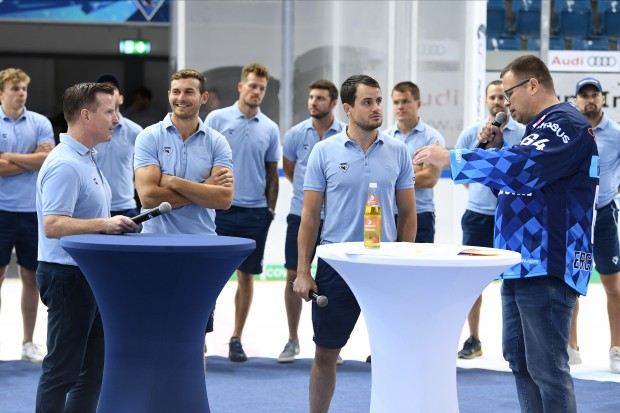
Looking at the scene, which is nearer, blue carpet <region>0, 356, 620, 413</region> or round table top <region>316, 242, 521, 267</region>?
round table top <region>316, 242, 521, 267</region>

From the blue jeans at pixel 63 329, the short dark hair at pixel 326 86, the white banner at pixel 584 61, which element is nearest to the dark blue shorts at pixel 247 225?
the short dark hair at pixel 326 86

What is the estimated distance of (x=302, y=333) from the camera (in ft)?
21.8

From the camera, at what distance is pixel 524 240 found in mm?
3506

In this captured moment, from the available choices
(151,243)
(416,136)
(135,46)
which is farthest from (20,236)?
(135,46)

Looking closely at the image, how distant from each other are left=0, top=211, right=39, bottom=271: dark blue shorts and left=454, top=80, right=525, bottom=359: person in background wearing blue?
8.19 ft

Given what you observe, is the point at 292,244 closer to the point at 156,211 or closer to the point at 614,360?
the point at 614,360

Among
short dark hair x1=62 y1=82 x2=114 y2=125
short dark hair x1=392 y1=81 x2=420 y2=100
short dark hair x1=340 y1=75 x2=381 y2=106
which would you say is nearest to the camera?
short dark hair x1=62 y1=82 x2=114 y2=125

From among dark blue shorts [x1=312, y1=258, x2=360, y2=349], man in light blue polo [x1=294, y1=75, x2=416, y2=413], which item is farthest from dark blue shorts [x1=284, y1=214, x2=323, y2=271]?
dark blue shorts [x1=312, y1=258, x2=360, y2=349]

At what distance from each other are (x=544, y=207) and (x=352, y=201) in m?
0.87

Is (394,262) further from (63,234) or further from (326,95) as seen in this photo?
(326,95)

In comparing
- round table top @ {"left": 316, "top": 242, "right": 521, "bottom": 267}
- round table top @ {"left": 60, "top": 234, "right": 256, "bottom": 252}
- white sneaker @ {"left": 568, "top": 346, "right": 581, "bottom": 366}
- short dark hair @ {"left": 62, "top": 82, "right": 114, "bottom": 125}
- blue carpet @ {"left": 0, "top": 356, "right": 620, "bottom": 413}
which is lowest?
blue carpet @ {"left": 0, "top": 356, "right": 620, "bottom": 413}

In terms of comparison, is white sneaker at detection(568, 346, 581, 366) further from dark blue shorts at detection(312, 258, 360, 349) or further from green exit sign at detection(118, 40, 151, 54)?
green exit sign at detection(118, 40, 151, 54)

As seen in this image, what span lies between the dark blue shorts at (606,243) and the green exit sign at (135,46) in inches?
345

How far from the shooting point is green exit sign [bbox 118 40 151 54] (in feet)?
43.7
